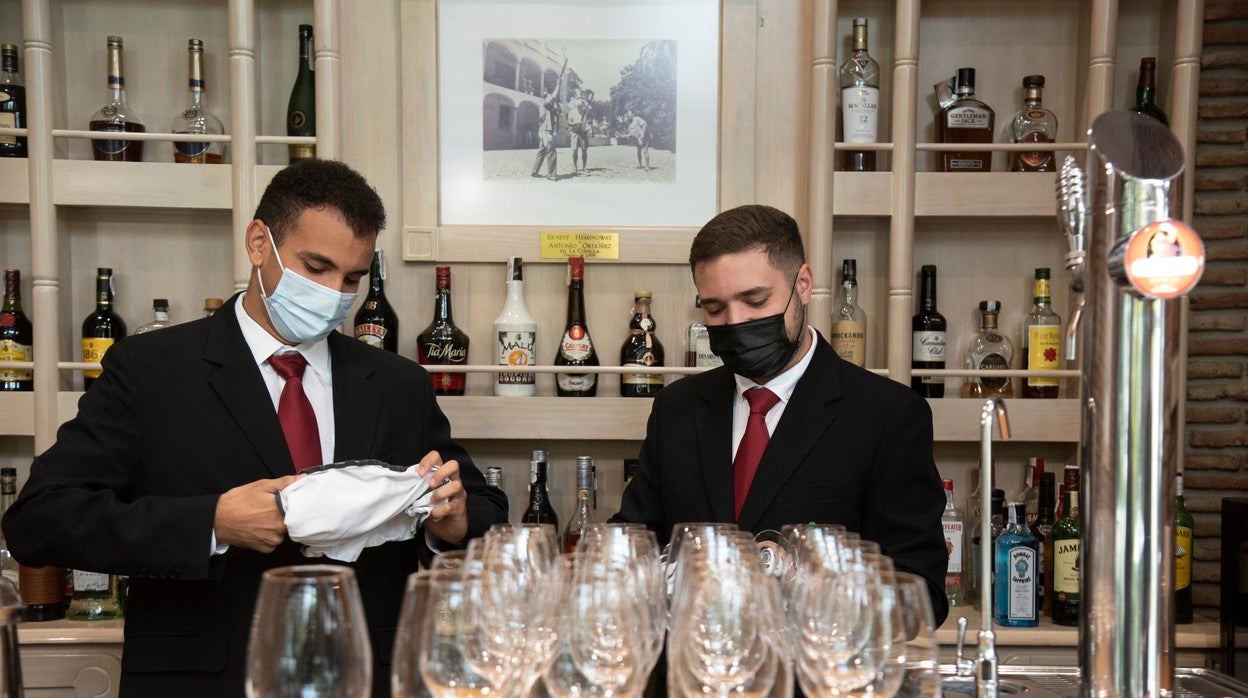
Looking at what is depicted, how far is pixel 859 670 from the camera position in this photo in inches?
32.0

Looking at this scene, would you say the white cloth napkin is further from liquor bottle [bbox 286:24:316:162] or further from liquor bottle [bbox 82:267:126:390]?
liquor bottle [bbox 286:24:316:162]

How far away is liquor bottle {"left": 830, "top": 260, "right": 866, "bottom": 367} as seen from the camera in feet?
7.83

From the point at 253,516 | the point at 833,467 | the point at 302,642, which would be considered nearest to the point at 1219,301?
the point at 833,467

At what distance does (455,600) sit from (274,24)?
2.12 m

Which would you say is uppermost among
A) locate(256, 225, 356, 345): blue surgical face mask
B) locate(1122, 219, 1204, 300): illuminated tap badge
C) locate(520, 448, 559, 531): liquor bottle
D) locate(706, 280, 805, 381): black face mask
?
locate(1122, 219, 1204, 300): illuminated tap badge

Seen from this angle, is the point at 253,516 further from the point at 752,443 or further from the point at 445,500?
the point at 752,443

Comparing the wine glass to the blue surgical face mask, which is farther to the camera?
the blue surgical face mask

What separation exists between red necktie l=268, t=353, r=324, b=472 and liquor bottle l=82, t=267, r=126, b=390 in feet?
2.71

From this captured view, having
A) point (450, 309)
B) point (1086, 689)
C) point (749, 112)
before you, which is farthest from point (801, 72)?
point (1086, 689)

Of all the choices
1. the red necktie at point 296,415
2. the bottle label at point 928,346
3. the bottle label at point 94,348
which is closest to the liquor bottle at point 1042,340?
the bottle label at point 928,346

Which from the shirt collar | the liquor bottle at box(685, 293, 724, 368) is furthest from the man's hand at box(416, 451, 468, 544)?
the liquor bottle at box(685, 293, 724, 368)

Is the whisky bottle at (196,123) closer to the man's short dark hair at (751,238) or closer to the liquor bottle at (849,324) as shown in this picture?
the man's short dark hair at (751,238)

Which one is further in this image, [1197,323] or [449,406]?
[1197,323]

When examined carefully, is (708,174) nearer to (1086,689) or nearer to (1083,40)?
(1083,40)
